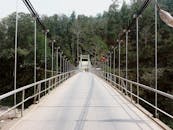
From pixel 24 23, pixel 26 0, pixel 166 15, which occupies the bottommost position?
pixel 166 15

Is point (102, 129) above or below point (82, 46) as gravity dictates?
below

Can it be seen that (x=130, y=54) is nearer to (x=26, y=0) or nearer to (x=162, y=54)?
(x=162, y=54)

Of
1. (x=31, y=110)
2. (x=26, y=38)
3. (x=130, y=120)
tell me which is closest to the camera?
(x=130, y=120)

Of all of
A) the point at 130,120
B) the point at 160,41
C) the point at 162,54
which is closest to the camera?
the point at 130,120

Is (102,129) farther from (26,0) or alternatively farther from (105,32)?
(105,32)

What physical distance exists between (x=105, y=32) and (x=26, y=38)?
80.8 m

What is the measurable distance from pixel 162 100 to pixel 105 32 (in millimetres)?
116388

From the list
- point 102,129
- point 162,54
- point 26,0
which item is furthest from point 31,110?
point 162,54

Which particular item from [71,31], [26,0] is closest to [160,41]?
[26,0]

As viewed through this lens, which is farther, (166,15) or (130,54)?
(130,54)

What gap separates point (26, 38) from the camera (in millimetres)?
93750

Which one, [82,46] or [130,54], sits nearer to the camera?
[130,54]

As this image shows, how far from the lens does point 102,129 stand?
10703 mm

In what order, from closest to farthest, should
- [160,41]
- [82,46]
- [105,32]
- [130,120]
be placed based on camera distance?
1. [130,120]
2. [160,41]
3. [105,32]
4. [82,46]
